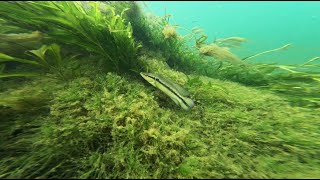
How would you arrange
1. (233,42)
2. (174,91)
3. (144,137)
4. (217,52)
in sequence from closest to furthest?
1. (144,137)
2. (174,91)
3. (217,52)
4. (233,42)

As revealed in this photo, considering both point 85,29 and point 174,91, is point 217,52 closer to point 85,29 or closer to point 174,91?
point 174,91

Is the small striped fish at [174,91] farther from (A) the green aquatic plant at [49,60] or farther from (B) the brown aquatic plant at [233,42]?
(B) the brown aquatic plant at [233,42]

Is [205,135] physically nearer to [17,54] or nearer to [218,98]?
[218,98]

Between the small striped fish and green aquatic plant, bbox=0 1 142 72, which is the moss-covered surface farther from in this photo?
green aquatic plant, bbox=0 1 142 72

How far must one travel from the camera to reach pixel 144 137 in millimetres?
2332

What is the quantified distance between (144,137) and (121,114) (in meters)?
0.31

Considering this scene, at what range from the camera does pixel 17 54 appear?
131 inches

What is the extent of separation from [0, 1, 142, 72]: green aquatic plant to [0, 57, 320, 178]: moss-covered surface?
1.12 ft

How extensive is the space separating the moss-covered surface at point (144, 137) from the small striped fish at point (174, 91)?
121 mm

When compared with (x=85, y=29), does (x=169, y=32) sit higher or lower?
higher

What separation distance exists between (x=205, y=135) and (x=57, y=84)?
1607 mm

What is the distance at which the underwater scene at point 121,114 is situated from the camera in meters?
2.16

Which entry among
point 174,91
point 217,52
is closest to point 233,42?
point 217,52

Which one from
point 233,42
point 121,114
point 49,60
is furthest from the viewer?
point 233,42
